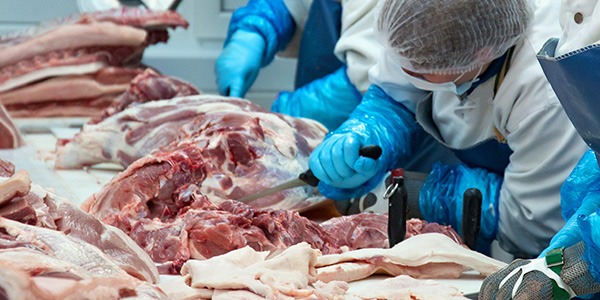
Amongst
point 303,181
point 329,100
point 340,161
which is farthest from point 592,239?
point 329,100

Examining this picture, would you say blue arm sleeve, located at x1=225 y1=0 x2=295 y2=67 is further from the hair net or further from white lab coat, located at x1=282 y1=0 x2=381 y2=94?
the hair net

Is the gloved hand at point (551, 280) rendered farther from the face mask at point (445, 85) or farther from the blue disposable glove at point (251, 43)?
the blue disposable glove at point (251, 43)

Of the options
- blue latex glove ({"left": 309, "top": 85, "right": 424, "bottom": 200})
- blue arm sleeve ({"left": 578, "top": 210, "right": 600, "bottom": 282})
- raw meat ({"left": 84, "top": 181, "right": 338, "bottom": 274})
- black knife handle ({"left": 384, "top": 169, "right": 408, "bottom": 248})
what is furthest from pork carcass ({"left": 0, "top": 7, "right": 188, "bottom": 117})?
blue arm sleeve ({"left": 578, "top": 210, "right": 600, "bottom": 282})

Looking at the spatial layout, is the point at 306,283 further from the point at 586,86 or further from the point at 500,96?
the point at 500,96

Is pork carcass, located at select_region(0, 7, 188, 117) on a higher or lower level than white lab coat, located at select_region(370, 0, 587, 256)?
lower

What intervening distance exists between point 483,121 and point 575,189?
2.66 feet

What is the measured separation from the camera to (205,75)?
6773 mm

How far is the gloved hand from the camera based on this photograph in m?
2.29

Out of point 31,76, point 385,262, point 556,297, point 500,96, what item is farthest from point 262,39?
point 556,297

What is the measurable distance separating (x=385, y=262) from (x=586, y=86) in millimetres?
791

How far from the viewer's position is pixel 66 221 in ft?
→ 8.00

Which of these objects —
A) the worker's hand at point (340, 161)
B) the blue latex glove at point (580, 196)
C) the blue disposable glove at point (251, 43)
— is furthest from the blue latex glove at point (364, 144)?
the blue disposable glove at point (251, 43)

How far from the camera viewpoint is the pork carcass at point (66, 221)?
7.54ft

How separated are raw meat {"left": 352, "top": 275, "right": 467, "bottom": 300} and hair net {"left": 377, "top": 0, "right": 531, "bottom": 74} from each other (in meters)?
0.72
